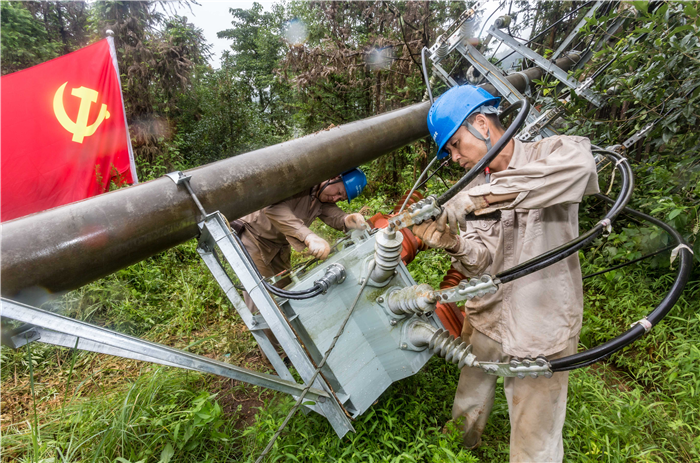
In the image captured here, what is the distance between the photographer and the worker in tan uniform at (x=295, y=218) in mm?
2584

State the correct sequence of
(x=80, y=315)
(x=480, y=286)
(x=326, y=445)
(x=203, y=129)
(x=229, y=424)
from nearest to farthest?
(x=480, y=286) < (x=326, y=445) < (x=229, y=424) < (x=80, y=315) < (x=203, y=129)

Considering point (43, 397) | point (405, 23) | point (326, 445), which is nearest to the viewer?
point (326, 445)

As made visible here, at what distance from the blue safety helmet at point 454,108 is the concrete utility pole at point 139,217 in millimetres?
853

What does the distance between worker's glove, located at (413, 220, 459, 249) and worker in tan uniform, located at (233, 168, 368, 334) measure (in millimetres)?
1042

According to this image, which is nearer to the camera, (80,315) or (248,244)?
(248,244)

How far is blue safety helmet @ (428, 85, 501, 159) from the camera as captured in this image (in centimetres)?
170

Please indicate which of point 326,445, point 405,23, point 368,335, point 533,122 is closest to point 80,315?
point 326,445

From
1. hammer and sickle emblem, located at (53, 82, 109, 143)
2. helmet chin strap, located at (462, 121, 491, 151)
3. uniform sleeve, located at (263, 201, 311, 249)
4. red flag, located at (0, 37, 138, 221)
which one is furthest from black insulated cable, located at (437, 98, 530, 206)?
hammer and sickle emblem, located at (53, 82, 109, 143)

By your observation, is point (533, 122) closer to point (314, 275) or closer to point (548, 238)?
point (548, 238)

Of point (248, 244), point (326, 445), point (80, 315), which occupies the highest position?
point (80, 315)

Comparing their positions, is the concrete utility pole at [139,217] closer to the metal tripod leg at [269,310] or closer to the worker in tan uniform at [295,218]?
the metal tripod leg at [269,310]

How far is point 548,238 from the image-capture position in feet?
5.35

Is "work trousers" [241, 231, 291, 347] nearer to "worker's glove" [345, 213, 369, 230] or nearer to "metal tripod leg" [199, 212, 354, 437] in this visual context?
"worker's glove" [345, 213, 369, 230]

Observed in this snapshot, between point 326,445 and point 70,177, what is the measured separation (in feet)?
13.4
